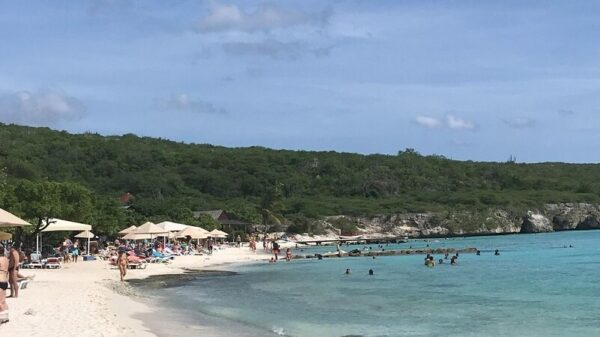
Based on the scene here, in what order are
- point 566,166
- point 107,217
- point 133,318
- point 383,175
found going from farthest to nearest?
point 566,166
point 383,175
point 107,217
point 133,318

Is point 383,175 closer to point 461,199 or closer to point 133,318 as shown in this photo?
point 461,199

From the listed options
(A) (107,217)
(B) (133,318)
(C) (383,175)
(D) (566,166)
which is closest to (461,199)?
(C) (383,175)

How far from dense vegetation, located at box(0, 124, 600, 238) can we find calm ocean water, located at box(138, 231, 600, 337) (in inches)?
1458

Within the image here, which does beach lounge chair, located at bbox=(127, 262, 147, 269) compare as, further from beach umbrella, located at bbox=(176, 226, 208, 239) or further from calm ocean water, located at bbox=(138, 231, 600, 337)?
beach umbrella, located at bbox=(176, 226, 208, 239)

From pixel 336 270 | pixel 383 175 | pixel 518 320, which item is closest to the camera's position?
pixel 518 320

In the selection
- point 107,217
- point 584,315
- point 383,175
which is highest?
point 383,175

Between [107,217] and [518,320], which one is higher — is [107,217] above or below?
above

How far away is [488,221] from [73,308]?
3993 inches

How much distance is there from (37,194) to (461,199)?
309 ft

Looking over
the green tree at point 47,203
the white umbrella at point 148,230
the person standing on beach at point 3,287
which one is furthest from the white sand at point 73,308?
the white umbrella at point 148,230

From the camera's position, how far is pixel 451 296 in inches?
952

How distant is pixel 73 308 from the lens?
15430mm

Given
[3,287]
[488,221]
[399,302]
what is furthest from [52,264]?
[488,221]

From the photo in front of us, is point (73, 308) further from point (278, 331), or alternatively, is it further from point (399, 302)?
point (399, 302)
